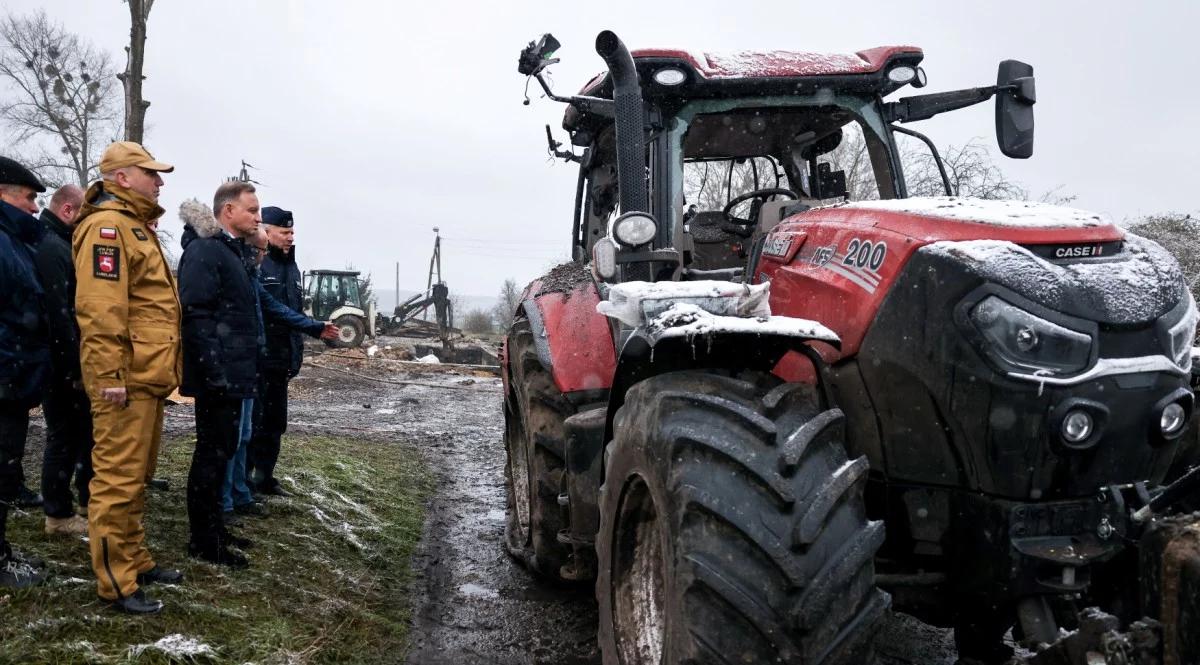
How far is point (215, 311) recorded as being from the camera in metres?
4.42

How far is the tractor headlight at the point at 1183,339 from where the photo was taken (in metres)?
2.49

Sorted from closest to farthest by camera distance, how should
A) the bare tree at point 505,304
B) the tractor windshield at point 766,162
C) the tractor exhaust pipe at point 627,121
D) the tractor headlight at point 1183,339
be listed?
the tractor headlight at point 1183,339 → the tractor exhaust pipe at point 627,121 → the tractor windshield at point 766,162 → the bare tree at point 505,304

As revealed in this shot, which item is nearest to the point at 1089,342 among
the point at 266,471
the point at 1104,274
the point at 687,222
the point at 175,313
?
the point at 1104,274

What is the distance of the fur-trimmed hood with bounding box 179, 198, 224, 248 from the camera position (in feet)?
A: 14.9

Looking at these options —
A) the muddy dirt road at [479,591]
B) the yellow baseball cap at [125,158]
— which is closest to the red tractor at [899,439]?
the muddy dirt road at [479,591]

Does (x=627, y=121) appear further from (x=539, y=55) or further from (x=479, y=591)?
(x=479, y=591)

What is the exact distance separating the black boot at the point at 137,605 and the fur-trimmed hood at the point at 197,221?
1781 millimetres

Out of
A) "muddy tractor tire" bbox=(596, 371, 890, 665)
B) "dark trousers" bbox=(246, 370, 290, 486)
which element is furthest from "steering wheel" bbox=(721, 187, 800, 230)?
"dark trousers" bbox=(246, 370, 290, 486)

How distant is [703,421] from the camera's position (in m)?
2.45

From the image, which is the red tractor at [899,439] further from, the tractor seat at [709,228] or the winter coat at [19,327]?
the winter coat at [19,327]

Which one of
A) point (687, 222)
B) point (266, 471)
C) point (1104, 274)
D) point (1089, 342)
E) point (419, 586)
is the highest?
point (687, 222)

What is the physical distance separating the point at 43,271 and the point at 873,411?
4.03 metres

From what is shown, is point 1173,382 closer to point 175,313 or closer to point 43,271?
Answer: point 175,313

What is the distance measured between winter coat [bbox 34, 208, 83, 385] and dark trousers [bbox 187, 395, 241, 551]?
685 millimetres
